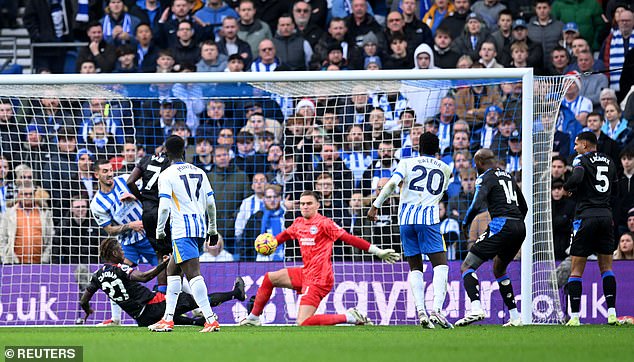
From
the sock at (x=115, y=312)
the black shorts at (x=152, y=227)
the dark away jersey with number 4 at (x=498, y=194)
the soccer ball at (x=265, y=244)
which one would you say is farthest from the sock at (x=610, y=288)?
the sock at (x=115, y=312)

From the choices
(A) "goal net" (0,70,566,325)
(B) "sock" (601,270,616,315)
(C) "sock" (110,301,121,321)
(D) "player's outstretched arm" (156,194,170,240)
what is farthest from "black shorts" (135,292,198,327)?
(B) "sock" (601,270,616,315)

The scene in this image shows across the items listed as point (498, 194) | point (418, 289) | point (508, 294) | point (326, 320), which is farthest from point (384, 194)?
point (508, 294)

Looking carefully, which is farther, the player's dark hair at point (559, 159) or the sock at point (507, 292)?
the player's dark hair at point (559, 159)

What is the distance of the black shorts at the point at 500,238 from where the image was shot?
12805mm

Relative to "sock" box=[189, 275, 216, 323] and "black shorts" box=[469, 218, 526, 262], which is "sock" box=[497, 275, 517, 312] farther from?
"sock" box=[189, 275, 216, 323]

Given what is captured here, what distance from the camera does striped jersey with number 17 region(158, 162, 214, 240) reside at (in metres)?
11.7

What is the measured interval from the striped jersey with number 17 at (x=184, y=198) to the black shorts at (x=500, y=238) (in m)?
3.12

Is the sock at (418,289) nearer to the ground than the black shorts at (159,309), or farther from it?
farther from it

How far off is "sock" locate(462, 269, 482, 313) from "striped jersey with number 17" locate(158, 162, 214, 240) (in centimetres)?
299

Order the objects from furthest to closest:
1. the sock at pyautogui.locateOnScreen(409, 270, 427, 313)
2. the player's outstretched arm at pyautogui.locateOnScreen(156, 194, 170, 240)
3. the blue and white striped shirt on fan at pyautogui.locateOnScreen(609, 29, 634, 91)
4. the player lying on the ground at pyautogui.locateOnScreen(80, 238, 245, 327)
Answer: the blue and white striped shirt on fan at pyautogui.locateOnScreen(609, 29, 634, 91), the player lying on the ground at pyautogui.locateOnScreen(80, 238, 245, 327), the sock at pyautogui.locateOnScreen(409, 270, 427, 313), the player's outstretched arm at pyautogui.locateOnScreen(156, 194, 170, 240)

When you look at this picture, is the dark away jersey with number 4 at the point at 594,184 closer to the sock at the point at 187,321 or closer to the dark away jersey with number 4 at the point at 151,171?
the sock at the point at 187,321

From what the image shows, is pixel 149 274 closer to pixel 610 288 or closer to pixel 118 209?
pixel 118 209

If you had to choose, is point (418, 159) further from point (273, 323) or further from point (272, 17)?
point (272, 17)

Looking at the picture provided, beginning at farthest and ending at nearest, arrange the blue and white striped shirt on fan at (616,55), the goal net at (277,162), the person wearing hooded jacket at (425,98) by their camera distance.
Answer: the blue and white striped shirt on fan at (616,55) → the person wearing hooded jacket at (425,98) → the goal net at (277,162)
